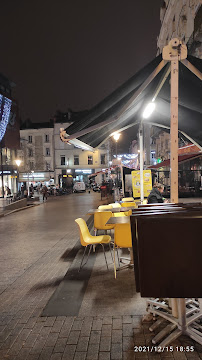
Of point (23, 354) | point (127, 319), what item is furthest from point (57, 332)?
point (127, 319)

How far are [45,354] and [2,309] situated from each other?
1.43 metres

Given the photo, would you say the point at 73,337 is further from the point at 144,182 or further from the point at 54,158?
the point at 54,158

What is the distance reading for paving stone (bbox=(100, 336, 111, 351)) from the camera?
2.81 meters

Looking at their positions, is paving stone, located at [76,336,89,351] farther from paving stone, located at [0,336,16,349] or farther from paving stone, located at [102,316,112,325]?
paving stone, located at [0,336,16,349]

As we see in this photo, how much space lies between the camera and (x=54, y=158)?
5428 centimetres

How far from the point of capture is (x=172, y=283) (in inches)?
95.1

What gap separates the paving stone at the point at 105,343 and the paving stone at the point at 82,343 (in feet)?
0.57

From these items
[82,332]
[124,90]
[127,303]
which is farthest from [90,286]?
[124,90]

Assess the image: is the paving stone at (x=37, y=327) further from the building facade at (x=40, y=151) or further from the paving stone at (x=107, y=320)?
the building facade at (x=40, y=151)

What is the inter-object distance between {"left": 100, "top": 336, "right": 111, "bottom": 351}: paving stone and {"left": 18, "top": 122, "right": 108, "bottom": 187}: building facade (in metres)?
50.5

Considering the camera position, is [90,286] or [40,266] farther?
[40,266]

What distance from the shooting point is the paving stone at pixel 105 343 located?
2.81m

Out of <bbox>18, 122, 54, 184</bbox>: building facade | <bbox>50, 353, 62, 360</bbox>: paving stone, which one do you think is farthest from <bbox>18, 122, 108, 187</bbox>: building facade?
<bbox>50, 353, 62, 360</bbox>: paving stone

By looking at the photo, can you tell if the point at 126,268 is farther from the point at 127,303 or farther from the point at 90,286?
the point at 127,303
